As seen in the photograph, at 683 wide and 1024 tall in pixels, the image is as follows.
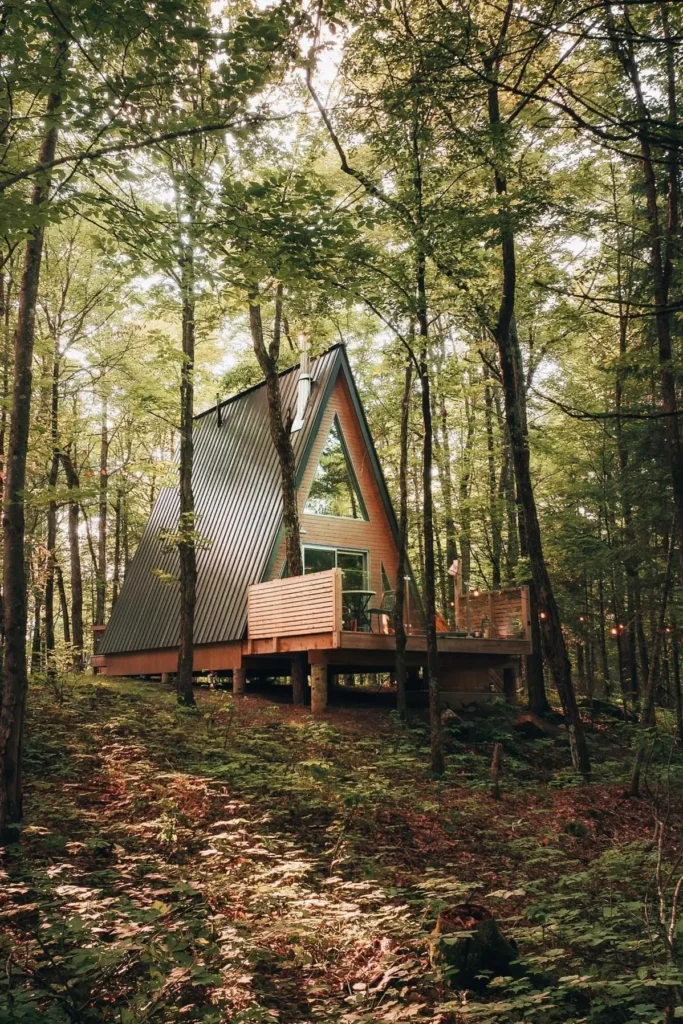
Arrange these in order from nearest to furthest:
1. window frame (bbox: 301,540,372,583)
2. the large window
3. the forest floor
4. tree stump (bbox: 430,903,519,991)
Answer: the forest floor → tree stump (bbox: 430,903,519,991) → window frame (bbox: 301,540,372,583) → the large window

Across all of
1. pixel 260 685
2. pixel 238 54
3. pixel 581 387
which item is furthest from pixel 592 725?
pixel 238 54

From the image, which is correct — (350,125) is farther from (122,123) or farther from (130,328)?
(130,328)

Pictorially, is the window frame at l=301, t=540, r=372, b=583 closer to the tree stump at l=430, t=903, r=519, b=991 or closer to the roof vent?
the roof vent

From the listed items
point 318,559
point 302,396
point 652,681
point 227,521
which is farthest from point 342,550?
point 652,681

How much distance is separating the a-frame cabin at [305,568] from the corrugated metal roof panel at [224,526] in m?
0.04

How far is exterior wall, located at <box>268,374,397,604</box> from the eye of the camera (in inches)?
668

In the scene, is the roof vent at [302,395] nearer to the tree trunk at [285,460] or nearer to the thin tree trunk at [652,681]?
the tree trunk at [285,460]

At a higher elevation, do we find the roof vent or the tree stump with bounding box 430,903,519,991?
the roof vent

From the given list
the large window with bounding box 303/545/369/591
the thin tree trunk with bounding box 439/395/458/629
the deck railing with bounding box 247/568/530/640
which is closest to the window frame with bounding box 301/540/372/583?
the large window with bounding box 303/545/369/591

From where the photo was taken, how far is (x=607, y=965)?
15.6 feet

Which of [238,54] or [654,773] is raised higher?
[238,54]

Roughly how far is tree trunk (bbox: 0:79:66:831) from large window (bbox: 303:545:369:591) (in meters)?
9.88

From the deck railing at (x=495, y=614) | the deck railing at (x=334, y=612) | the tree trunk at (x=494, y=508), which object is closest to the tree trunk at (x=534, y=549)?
the deck railing at (x=334, y=612)

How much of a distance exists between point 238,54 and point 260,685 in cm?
1495
